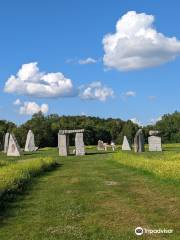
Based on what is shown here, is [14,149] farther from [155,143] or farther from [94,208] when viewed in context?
[94,208]

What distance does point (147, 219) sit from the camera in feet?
39.8

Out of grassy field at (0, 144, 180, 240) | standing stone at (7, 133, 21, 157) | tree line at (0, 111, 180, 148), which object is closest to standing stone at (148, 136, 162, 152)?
standing stone at (7, 133, 21, 157)

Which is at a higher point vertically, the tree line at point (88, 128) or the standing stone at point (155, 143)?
the tree line at point (88, 128)

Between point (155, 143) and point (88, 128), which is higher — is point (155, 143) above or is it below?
below

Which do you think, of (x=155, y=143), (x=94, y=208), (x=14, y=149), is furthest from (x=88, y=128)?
(x=94, y=208)

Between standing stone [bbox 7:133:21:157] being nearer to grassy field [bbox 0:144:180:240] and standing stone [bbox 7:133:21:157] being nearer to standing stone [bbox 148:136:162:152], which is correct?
standing stone [bbox 148:136:162:152]

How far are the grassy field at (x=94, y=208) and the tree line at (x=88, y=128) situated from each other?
78.9 m

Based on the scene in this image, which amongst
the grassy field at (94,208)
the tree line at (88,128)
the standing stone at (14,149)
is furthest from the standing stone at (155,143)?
the tree line at (88,128)

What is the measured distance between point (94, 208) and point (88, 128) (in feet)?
325

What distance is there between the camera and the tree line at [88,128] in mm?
102188

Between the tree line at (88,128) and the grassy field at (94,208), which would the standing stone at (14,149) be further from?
the tree line at (88,128)

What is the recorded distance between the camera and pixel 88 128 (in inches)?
4456

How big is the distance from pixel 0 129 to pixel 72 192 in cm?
9850

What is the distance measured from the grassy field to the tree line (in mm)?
78948
